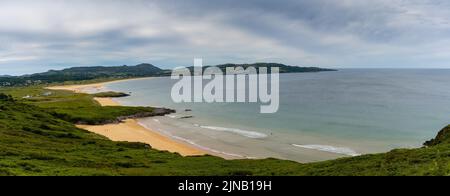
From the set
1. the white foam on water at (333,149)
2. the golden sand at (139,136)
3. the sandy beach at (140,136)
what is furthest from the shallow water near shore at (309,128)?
the golden sand at (139,136)

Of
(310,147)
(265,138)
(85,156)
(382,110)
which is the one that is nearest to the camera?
(85,156)

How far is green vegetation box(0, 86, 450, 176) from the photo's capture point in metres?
28.1

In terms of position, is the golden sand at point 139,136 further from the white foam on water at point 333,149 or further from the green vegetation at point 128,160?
the white foam on water at point 333,149

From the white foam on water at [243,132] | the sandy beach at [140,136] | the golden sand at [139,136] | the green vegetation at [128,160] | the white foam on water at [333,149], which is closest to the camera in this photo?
the green vegetation at [128,160]

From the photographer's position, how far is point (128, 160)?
143 feet

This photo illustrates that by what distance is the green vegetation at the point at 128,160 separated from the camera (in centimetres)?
2814

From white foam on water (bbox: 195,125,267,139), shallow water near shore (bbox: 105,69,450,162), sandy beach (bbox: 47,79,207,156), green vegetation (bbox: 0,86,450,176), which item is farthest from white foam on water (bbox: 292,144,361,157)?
sandy beach (bbox: 47,79,207,156)
